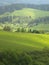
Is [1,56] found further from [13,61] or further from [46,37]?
[46,37]

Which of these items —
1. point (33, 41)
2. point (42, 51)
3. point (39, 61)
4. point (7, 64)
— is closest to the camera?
point (7, 64)

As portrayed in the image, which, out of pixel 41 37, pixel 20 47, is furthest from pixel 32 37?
pixel 20 47

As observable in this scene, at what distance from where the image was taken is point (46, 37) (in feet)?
334

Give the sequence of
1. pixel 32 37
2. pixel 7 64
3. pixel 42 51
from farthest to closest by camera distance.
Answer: pixel 32 37, pixel 42 51, pixel 7 64

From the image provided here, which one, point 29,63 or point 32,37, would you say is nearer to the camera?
point 29,63

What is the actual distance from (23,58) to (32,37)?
122ft

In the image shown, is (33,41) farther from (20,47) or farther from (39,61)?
(39,61)

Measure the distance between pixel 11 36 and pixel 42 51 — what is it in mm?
23708

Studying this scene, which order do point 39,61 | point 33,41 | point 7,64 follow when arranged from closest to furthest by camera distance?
point 7,64
point 39,61
point 33,41

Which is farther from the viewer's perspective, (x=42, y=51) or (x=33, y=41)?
(x=33, y=41)

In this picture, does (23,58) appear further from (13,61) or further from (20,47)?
(20,47)

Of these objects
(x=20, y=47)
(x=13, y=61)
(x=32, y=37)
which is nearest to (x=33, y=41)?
(x=32, y=37)

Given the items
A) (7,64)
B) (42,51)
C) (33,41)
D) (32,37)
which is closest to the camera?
(7,64)

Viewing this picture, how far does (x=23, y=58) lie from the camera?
6266cm
